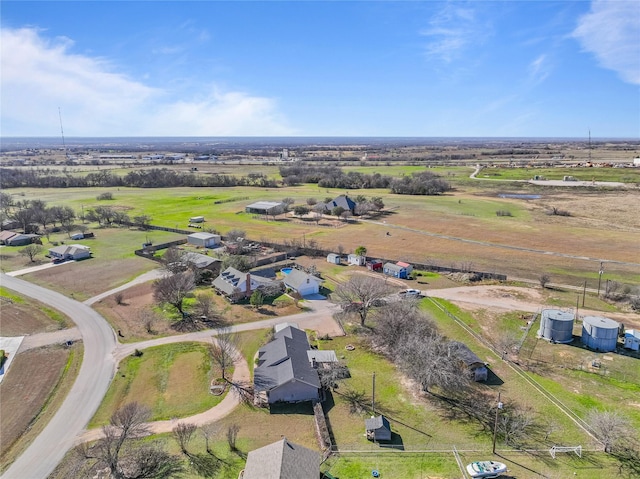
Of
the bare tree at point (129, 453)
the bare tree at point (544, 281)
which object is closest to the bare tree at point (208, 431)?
the bare tree at point (129, 453)

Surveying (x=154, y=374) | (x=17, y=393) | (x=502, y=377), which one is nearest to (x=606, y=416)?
(x=502, y=377)

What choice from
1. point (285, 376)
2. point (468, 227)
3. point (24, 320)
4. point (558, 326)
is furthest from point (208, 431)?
point (468, 227)

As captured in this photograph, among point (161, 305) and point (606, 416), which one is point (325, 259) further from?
point (606, 416)

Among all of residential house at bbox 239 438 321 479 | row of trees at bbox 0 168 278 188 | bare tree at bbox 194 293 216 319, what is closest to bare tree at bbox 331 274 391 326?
bare tree at bbox 194 293 216 319

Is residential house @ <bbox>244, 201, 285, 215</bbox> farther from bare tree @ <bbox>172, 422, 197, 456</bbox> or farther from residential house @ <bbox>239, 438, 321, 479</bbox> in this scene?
residential house @ <bbox>239, 438, 321, 479</bbox>

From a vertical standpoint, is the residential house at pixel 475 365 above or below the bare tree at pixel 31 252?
below

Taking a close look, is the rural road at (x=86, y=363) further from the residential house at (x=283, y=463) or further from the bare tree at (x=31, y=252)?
the bare tree at (x=31, y=252)
